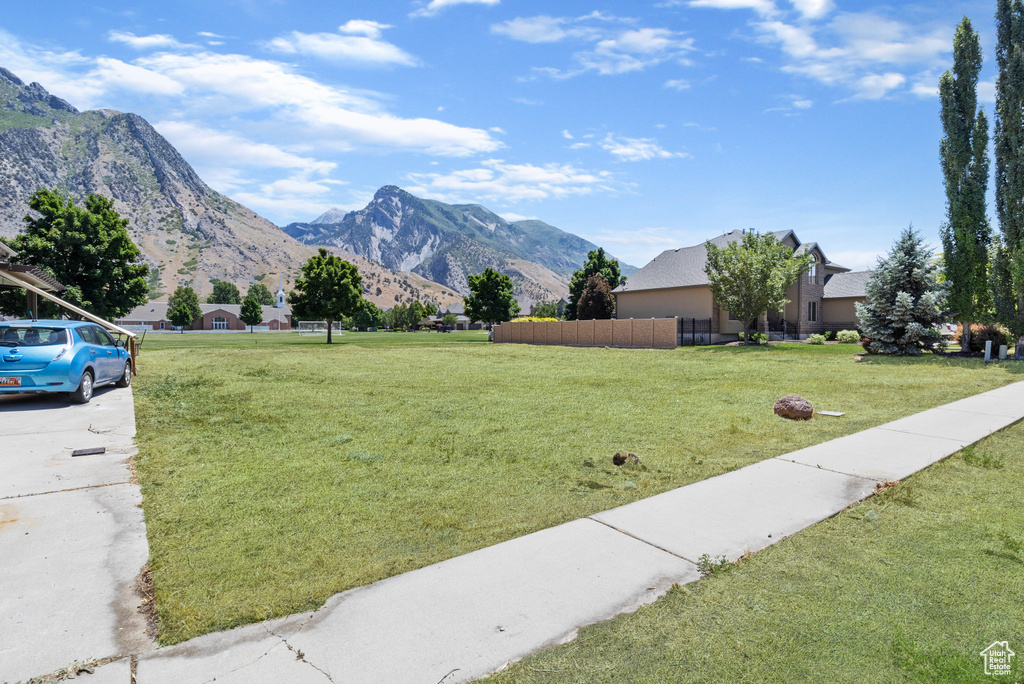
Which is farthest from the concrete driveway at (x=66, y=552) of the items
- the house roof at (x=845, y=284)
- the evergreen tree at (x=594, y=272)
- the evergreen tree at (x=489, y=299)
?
the evergreen tree at (x=594, y=272)

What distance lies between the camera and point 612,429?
848cm

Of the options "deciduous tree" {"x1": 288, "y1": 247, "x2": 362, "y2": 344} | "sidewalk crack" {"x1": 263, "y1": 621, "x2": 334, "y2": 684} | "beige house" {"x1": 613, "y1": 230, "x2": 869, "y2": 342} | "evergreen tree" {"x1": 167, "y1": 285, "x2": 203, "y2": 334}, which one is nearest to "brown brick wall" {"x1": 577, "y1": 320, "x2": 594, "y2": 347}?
"beige house" {"x1": 613, "y1": 230, "x2": 869, "y2": 342}

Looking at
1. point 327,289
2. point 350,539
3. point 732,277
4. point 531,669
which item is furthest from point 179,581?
point 327,289

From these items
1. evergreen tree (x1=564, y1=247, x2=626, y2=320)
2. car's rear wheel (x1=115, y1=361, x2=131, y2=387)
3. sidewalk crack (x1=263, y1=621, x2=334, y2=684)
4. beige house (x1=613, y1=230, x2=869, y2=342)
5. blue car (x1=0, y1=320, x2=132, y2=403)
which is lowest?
sidewalk crack (x1=263, y1=621, x2=334, y2=684)

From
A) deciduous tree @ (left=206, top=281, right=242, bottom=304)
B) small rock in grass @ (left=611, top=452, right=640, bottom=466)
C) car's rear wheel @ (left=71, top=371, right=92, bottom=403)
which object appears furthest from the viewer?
deciduous tree @ (left=206, top=281, right=242, bottom=304)

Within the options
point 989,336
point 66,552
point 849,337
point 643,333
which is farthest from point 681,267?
point 66,552

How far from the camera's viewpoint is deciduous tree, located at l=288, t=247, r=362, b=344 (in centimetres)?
4494

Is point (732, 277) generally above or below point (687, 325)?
above

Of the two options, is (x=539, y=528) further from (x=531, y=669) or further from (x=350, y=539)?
(x=531, y=669)

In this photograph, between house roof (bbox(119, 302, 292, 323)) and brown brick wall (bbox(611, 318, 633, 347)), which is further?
house roof (bbox(119, 302, 292, 323))

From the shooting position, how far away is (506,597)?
11.0 feet

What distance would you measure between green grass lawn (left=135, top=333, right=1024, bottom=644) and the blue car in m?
1.11

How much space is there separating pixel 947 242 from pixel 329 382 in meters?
26.7

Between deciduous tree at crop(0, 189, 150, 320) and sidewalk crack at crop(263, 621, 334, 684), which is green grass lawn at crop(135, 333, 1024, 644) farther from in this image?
deciduous tree at crop(0, 189, 150, 320)
